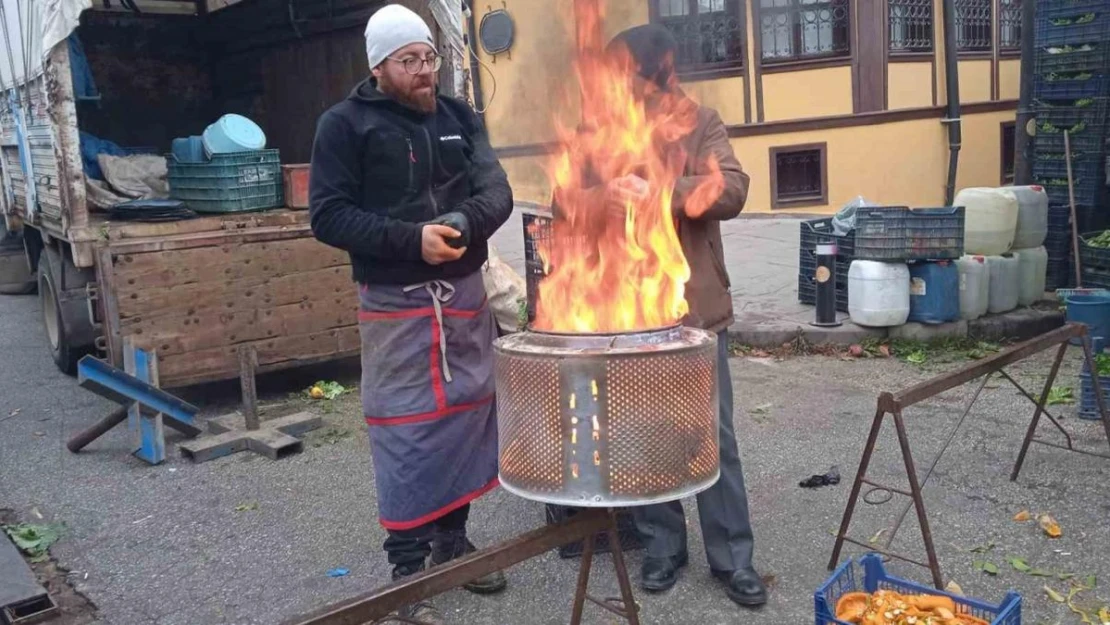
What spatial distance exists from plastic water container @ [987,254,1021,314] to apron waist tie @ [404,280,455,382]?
5.51 meters

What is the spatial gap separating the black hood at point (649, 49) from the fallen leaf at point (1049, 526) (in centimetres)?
245

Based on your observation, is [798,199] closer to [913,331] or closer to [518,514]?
[913,331]

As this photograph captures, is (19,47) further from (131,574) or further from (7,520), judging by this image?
(131,574)

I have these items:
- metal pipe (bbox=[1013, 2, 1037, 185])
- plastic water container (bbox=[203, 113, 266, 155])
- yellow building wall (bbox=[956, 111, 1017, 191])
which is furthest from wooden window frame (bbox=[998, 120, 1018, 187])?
plastic water container (bbox=[203, 113, 266, 155])

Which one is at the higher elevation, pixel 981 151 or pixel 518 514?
pixel 981 151

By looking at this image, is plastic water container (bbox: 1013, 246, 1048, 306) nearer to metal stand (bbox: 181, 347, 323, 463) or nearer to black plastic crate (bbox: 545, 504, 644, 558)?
black plastic crate (bbox: 545, 504, 644, 558)

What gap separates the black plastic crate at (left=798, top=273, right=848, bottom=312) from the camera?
312 inches

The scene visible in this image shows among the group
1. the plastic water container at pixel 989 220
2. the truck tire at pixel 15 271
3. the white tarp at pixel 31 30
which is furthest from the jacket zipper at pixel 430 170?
the truck tire at pixel 15 271

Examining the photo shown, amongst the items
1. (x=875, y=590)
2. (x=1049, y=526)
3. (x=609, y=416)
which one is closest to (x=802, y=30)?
(x=1049, y=526)

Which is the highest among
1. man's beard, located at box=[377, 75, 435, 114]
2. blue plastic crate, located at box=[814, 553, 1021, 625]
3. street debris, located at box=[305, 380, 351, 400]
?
man's beard, located at box=[377, 75, 435, 114]

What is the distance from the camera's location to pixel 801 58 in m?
12.7

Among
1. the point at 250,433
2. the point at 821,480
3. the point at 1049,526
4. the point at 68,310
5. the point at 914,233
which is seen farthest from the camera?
the point at 914,233

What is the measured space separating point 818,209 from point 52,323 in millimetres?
9110

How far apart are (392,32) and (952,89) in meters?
11.5
